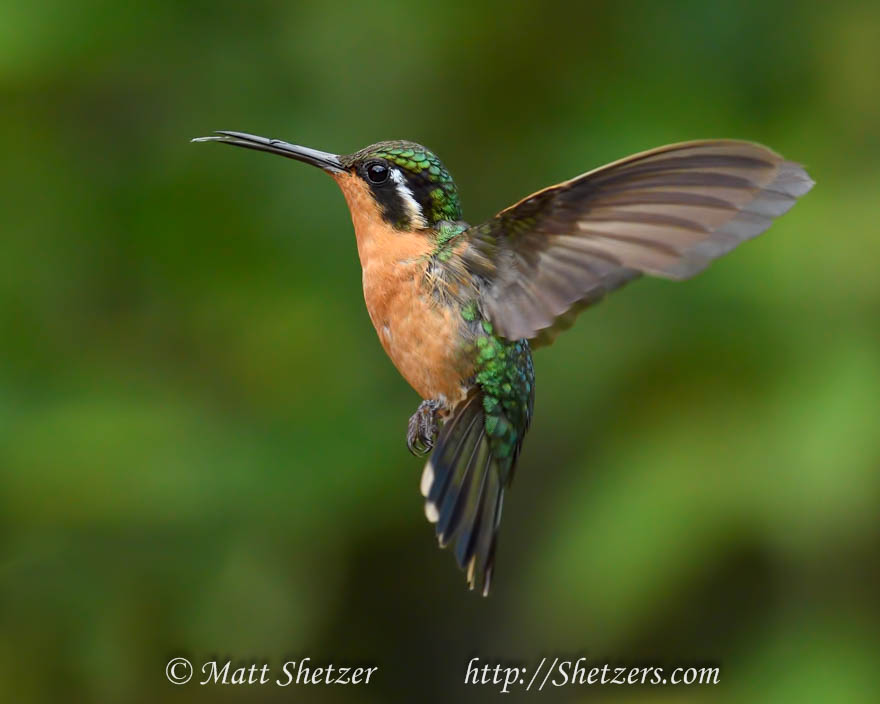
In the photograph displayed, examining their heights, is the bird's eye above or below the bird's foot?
above

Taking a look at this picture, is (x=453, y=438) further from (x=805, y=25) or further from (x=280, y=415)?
(x=805, y=25)

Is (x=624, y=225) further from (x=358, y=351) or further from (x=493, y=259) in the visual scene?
(x=358, y=351)

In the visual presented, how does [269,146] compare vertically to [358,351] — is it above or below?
above

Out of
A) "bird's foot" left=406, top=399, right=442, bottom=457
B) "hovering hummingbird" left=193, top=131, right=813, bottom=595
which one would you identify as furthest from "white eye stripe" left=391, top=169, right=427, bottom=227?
"bird's foot" left=406, top=399, right=442, bottom=457

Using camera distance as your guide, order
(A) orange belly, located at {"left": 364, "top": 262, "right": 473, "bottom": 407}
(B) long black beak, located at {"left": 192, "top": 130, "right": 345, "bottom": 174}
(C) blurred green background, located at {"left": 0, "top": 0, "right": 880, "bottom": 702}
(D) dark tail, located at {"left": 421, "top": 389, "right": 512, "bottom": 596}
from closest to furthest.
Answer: (B) long black beak, located at {"left": 192, "top": 130, "right": 345, "bottom": 174}, (D) dark tail, located at {"left": 421, "top": 389, "right": 512, "bottom": 596}, (A) orange belly, located at {"left": 364, "top": 262, "right": 473, "bottom": 407}, (C) blurred green background, located at {"left": 0, "top": 0, "right": 880, "bottom": 702}

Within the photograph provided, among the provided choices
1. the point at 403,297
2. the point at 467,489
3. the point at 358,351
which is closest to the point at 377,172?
the point at 403,297

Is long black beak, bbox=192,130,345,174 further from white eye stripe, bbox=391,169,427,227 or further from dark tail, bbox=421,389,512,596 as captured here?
A: dark tail, bbox=421,389,512,596

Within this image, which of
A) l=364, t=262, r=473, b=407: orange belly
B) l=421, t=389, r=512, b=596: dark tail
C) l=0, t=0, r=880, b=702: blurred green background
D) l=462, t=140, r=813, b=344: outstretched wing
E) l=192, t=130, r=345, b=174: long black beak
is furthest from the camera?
l=0, t=0, r=880, b=702: blurred green background
